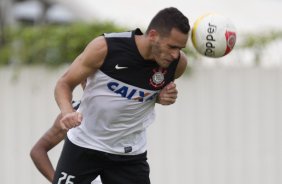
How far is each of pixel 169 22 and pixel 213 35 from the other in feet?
1.75

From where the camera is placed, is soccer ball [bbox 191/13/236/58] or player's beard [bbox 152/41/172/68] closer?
player's beard [bbox 152/41/172/68]

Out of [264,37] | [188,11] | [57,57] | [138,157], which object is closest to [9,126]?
[57,57]

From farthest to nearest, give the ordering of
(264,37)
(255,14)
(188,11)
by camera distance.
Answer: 1. (255,14)
2. (188,11)
3. (264,37)

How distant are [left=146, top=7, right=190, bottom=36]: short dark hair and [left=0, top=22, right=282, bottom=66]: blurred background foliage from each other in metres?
4.21

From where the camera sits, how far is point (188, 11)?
694 inches

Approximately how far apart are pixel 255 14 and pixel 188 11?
7.58 feet

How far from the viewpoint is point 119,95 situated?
22.2 feet

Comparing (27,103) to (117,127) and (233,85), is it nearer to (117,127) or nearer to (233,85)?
(233,85)

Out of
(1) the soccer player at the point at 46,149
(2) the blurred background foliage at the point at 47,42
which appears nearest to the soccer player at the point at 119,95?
(1) the soccer player at the point at 46,149

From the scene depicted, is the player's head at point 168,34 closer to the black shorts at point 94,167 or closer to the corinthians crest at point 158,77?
the corinthians crest at point 158,77

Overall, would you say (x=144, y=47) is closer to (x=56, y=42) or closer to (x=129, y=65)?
(x=129, y=65)

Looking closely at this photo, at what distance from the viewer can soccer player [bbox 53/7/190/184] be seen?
648 centimetres

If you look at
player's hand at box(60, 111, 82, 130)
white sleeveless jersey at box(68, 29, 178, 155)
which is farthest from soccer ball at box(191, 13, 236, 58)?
player's hand at box(60, 111, 82, 130)

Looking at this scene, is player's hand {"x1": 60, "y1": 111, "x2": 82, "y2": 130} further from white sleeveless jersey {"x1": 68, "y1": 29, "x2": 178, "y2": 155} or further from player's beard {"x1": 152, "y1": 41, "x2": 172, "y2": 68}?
player's beard {"x1": 152, "y1": 41, "x2": 172, "y2": 68}
